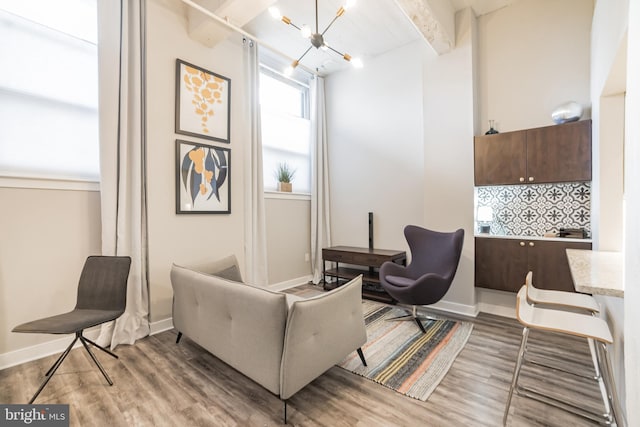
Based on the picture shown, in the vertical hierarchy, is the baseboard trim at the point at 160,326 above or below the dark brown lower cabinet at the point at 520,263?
below

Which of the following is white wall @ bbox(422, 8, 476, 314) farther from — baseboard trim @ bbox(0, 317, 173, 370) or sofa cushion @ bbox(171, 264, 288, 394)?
baseboard trim @ bbox(0, 317, 173, 370)

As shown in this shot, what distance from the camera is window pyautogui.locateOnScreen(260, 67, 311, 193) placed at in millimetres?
4273

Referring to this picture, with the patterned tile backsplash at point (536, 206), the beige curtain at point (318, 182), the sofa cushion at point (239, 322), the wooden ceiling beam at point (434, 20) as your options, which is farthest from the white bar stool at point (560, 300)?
the beige curtain at point (318, 182)

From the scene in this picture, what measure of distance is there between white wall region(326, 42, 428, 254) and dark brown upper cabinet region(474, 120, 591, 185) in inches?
33.2

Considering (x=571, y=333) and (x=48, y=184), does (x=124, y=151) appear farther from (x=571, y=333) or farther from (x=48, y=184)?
(x=571, y=333)

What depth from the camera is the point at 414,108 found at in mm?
3957

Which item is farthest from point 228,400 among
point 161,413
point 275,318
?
point 275,318

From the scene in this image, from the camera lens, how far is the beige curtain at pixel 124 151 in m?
2.50

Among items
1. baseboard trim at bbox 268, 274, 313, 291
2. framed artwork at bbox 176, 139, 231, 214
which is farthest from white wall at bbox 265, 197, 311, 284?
framed artwork at bbox 176, 139, 231, 214

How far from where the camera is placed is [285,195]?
14.4 ft

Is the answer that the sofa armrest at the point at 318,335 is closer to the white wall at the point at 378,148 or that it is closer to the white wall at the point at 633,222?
the white wall at the point at 633,222

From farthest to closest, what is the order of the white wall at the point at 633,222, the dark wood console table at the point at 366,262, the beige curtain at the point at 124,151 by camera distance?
1. the dark wood console table at the point at 366,262
2. the beige curtain at the point at 124,151
3. the white wall at the point at 633,222

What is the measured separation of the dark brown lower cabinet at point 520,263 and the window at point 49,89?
411 centimetres

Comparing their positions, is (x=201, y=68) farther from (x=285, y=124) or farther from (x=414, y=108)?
(x=414, y=108)
